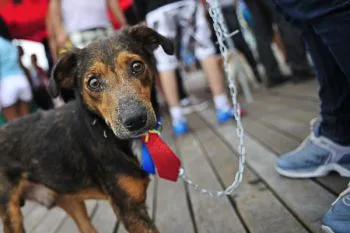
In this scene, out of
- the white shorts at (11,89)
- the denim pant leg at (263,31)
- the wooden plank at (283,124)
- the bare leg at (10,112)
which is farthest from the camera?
the denim pant leg at (263,31)

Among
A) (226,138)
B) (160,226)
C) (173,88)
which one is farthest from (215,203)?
(173,88)

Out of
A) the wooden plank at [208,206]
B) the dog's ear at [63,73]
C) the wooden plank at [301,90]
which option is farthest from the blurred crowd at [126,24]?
the wooden plank at [208,206]

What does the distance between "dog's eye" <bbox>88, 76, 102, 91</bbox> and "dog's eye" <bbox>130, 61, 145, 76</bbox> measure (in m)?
0.16

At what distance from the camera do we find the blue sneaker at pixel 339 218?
5.37 feet

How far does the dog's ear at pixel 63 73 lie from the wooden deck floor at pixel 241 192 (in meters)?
0.88

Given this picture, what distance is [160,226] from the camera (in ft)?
7.65

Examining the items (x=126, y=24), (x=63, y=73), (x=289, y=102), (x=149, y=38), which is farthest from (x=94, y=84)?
(x=289, y=102)

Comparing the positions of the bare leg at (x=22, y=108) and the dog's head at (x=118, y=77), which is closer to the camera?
the dog's head at (x=118, y=77)

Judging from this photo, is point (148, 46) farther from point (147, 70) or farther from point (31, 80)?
point (31, 80)

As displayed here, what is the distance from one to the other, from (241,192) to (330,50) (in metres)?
0.96

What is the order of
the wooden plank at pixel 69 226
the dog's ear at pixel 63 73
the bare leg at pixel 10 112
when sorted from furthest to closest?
1. the bare leg at pixel 10 112
2. the wooden plank at pixel 69 226
3. the dog's ear at pixel 63 73

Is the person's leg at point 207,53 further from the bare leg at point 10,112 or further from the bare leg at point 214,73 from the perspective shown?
the bare leg at point 10,112

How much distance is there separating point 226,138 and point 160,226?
165cm

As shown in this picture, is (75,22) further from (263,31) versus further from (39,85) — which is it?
(263,31)
